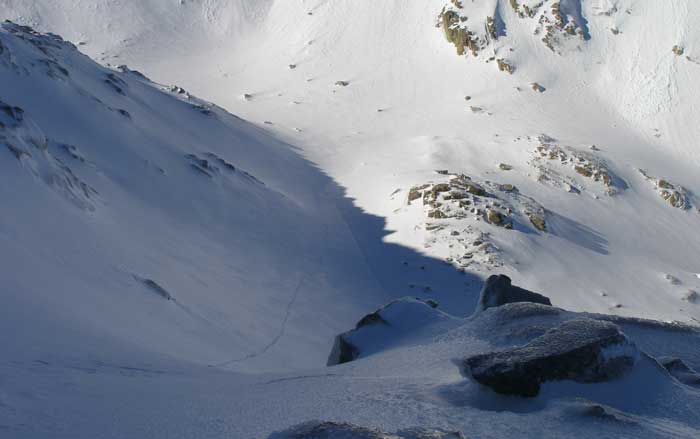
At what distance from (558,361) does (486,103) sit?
136 feet

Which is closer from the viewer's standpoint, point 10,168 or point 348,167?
point 10,168

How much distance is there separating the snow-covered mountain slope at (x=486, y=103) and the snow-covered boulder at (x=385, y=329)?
1448cm

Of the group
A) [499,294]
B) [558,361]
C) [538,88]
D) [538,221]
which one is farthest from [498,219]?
[538,88]

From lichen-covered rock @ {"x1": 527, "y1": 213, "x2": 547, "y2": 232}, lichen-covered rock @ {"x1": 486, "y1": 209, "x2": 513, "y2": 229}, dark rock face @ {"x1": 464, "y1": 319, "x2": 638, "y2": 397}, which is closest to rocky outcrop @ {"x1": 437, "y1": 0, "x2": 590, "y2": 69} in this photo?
lichen-covered rock @ {"x1": 527, "y1": 213, "x2": 547, "y2": 232}

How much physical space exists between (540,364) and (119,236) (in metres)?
12.0

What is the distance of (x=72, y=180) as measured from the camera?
16.3m

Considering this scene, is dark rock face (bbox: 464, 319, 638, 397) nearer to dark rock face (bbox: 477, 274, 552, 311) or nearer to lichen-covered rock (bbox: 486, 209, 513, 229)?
dark rock face (bbox: 477, 274, 552, 311)

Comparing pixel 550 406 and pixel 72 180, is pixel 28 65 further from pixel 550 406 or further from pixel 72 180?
pixel 550 406

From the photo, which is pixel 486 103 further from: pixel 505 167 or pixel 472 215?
pixel 472 215

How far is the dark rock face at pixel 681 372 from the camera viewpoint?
7344 mm

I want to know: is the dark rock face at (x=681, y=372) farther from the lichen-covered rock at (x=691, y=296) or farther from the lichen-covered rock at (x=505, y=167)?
the lichen-covered rock at (x=505, y=167)

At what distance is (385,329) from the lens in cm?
1013

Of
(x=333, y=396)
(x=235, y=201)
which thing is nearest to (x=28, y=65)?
(x=235, y=201)

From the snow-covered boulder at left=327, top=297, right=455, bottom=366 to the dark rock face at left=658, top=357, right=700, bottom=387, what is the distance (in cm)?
319
